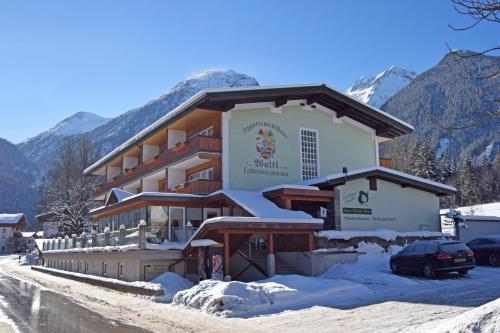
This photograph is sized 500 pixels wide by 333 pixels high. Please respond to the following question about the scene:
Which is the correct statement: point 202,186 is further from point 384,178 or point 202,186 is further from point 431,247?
point 431,247

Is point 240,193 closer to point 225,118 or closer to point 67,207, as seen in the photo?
point 225,118

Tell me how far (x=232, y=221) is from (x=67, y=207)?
42791mm

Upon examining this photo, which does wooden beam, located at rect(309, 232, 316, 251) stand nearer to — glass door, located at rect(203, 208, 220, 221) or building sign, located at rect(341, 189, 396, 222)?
building sign, located at rect(341, 189, 396, 222)

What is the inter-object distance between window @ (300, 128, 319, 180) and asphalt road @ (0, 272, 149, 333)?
15.9 m

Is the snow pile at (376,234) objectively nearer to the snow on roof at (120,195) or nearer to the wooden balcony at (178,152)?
the wooden balcony at (178,152)

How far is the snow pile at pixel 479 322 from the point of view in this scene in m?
7.27

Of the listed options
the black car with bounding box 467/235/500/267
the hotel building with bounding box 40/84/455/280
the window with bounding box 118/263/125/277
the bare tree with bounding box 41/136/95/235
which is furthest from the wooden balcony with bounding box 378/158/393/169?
the bare tree with bounding box 41/136/95/235

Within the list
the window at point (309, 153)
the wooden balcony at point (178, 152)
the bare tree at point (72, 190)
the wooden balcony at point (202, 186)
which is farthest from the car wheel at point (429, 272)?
the bare tree at point (72, 190)

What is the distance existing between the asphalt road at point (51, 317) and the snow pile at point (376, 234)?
1110cm

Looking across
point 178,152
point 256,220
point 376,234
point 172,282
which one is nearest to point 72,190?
point 178,152

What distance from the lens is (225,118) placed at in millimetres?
29141

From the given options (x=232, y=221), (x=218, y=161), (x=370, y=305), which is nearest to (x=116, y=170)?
(x=218, y=161)

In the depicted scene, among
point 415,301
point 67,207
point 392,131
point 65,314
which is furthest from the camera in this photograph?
point 67,207

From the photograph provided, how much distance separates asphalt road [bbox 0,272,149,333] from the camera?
42.3ft
